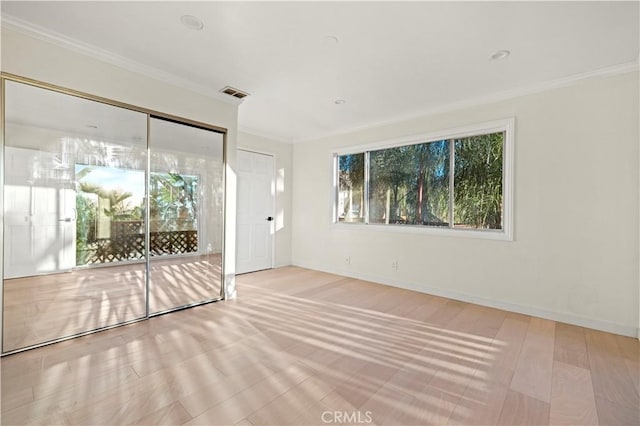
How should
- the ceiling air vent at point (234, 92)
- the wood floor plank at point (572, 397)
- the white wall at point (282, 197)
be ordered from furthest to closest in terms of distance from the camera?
the white wall at point (282, 197) → the ceiling air vent at point (234, 92) → the wood floor plank at point (572, 397)

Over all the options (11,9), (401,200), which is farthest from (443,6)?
(11,9)

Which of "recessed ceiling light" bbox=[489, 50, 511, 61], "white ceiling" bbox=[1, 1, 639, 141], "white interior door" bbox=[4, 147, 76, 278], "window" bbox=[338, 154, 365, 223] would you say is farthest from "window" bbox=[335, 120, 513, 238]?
"white interior door" bbox=[4, 147, 76, 278]

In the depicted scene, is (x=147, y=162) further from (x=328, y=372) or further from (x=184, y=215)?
(x=328, y=372)

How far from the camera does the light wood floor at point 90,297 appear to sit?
2.26m

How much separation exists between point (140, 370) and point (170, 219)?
5.41 ft

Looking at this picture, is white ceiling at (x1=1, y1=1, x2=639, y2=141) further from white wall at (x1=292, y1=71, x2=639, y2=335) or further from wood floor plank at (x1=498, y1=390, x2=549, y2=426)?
wood floor plank at (x1=498, y1=390, x2=549, y2=426)

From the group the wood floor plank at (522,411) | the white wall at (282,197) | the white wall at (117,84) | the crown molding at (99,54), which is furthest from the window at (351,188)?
the wood floor plank at (522,411)

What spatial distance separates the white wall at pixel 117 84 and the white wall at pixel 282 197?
5.83 feet

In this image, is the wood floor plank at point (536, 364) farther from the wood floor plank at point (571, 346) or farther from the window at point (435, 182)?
the window at point (435, 182)

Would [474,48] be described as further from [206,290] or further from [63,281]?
[63,281]

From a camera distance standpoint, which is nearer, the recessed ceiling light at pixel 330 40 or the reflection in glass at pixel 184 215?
the recessed ceiling light at pixel 330 40

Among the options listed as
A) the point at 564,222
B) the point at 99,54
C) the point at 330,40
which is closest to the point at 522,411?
the point at 564,222

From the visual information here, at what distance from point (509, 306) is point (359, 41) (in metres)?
3.30

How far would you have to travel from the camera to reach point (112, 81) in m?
2.67
